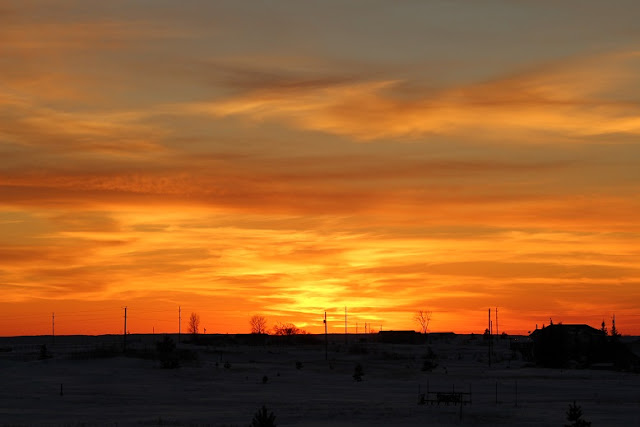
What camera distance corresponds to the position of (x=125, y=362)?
11606 centimetres

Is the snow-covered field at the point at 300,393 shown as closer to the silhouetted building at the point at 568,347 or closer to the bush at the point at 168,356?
the bush at the point at 168,356

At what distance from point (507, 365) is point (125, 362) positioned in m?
50.1

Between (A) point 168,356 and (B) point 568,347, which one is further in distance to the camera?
(B) point 568,347

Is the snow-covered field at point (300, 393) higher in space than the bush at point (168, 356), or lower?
lower

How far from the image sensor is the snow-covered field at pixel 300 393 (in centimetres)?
6091

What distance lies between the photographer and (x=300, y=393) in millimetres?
82312

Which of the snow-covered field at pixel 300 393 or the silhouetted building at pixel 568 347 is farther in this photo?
the silhouetted building at pixel 568 347

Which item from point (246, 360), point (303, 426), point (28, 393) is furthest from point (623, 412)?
point (246, 360)

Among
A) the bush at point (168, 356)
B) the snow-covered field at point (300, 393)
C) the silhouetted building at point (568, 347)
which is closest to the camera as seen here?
the snow-covered field at point (300, 393)

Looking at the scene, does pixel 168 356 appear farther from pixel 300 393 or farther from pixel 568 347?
pixel 568 347

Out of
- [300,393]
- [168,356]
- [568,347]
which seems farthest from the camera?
[568,347]

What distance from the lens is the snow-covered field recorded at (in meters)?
60.9

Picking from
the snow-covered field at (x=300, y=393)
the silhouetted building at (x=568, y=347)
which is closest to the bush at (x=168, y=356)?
the snow-covered field at (x=300, y=393)

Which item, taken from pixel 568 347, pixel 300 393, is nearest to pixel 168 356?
pixel 300 393
